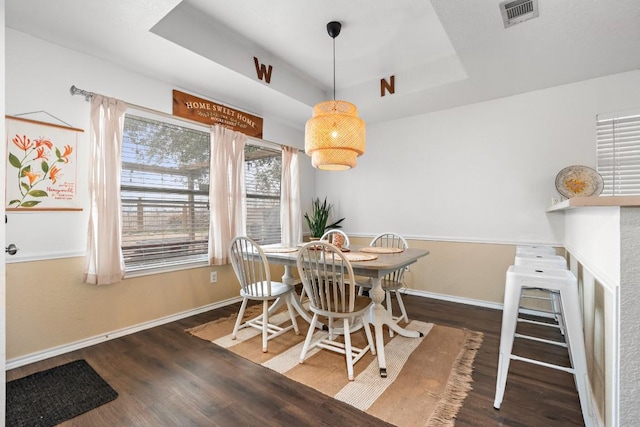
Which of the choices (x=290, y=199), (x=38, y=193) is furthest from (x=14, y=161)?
(x=290, y=199)

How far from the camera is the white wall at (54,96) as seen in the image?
205 centimetres

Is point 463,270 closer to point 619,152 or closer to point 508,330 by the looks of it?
point 619,152

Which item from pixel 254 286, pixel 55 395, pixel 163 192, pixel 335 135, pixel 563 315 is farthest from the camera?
pixel 163 192

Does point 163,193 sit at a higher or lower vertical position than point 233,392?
higher

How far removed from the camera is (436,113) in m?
3.68

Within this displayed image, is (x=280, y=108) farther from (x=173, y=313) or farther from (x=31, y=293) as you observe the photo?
(x=31, y=293)

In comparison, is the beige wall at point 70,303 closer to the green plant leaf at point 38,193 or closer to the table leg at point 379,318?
the green plant leaf at point 38,193

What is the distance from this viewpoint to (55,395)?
1.71m

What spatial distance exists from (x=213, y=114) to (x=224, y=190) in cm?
84

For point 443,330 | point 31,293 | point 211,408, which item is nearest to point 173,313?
point 31,293

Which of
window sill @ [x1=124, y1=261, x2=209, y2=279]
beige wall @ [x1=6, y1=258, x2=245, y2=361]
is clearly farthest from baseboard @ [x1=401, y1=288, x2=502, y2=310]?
beige wall @ [x1=6, y1=258, x2=245, y2=361]

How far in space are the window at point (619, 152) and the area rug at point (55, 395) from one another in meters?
4.31

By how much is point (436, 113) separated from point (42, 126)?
152 inches

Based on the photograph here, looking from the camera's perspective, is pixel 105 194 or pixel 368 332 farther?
pixel 105 194
